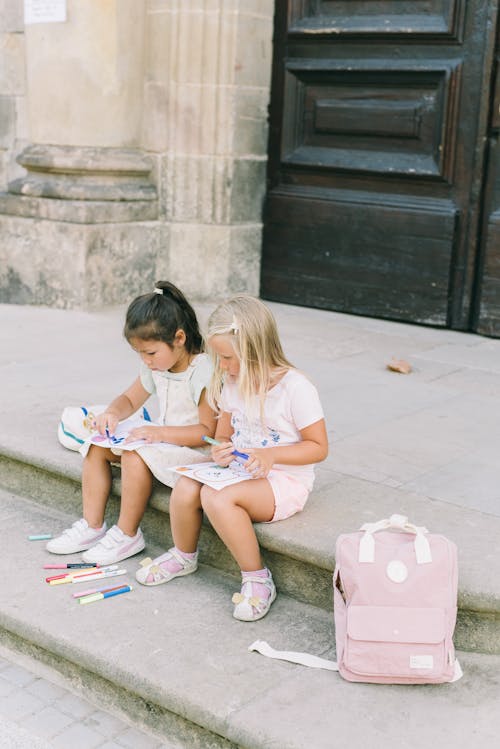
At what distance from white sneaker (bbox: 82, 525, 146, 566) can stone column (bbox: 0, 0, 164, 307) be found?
2967 mm

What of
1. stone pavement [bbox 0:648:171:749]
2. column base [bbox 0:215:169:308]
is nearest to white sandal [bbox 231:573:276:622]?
stone pavement [bbox 0:648:171:749]

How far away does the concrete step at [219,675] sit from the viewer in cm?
245

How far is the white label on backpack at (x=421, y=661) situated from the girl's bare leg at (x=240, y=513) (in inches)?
24.4

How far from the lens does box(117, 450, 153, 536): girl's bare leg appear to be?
3.32 meters

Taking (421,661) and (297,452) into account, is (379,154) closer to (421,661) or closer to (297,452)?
(297,452)

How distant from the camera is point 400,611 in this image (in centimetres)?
258

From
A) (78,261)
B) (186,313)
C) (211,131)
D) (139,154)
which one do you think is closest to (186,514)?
(186,313)

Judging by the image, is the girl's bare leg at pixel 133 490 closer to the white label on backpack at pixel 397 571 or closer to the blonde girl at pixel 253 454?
the blonde girl at pixel 253 454

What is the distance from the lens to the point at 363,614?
2588 mm

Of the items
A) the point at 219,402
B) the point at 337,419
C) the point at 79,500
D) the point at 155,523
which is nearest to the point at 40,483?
the point at 79,500

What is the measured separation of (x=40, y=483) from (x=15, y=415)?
0.44m

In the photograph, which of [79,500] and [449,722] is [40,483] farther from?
[449,722]

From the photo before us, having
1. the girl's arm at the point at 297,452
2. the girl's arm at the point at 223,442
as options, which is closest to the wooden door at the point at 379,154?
the girl's arm at the point at 223,442

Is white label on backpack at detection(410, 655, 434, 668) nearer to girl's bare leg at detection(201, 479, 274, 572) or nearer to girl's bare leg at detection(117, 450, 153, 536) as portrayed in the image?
girl's bare leg at detection(201, 479, 274, 572)
